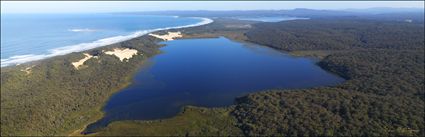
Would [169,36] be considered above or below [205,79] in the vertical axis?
above

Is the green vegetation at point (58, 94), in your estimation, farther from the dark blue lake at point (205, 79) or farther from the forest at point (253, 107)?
the dark blue lake at point (205, 79)

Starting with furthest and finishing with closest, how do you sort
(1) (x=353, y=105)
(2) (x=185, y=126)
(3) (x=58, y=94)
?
1. (3) (x=58, y=94)
2. (1) (x=353, y=105)
3. (2) (x=185, y=126)

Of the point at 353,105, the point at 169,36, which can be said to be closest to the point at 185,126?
the point at 353,105

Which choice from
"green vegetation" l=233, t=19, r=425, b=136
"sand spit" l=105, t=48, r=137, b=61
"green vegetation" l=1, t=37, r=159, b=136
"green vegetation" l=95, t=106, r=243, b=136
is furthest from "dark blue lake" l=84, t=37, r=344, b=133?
"sand spit" l=105, t=48, r=137, b=61

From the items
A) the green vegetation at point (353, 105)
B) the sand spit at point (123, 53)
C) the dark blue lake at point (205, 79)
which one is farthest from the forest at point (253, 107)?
the sand spit at point (123, 53)

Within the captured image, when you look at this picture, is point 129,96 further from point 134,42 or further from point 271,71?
point 134,42

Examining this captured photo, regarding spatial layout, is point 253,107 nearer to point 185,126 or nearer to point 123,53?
point 185,126

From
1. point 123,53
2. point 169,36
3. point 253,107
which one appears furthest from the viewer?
point 169,36
